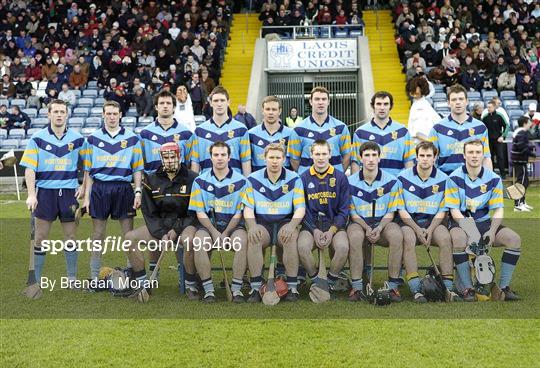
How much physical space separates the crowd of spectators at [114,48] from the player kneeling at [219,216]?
1140 centimetres

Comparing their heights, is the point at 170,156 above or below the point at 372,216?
above

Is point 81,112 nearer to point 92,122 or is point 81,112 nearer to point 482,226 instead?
point 92,122

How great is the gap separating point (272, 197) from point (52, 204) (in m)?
2.02

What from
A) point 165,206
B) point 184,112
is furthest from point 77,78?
point 165,206

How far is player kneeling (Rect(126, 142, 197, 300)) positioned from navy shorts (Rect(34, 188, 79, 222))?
72 centimetres

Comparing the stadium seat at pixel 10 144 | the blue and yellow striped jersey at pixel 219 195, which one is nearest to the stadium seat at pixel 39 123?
the stadium seat at pixel 10 144

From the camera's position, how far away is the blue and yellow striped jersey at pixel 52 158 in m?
7.11

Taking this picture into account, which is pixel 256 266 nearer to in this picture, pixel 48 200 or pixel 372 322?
pixel 372 322

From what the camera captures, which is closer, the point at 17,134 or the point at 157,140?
the point at 157,140

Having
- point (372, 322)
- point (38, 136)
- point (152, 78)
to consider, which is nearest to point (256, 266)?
point (372, 322)

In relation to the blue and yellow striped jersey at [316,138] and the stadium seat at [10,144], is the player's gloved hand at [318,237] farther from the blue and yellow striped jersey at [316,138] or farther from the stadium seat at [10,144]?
the stadium seat at [10,144]

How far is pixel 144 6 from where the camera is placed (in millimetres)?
25250

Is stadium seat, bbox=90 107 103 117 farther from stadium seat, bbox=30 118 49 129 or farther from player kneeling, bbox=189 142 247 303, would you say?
player kneeling, bbox=189 142 247 303

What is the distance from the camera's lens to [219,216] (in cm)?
688
